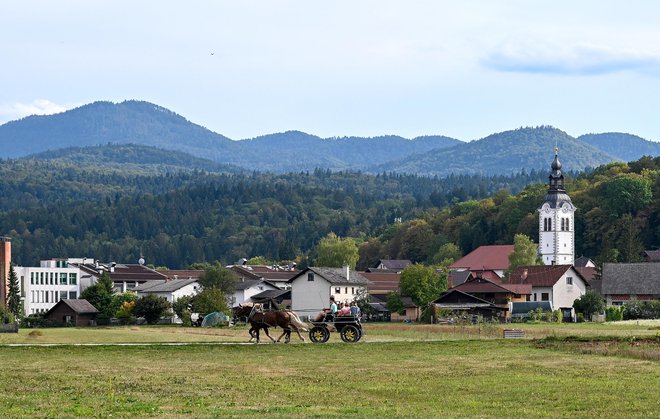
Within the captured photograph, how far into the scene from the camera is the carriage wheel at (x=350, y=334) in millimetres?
50500

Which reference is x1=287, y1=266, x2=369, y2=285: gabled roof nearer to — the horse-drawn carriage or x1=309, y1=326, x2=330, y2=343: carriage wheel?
the horse-drawn carriage

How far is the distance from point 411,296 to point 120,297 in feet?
82.5

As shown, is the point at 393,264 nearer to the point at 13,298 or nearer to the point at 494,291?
the point at 494,291

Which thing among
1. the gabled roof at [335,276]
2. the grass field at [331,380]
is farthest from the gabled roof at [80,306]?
the grass field at [331,380]

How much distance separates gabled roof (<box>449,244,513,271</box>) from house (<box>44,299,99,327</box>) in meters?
57.9

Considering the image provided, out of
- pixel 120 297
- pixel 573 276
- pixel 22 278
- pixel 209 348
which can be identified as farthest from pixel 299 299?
pixel 209 348

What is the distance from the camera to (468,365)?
38.6 m

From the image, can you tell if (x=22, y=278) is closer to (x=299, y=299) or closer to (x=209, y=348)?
(x=299, y=299)

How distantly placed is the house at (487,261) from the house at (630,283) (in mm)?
34106

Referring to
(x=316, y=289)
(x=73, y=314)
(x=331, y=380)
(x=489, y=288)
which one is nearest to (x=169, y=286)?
(x=316, y=289)

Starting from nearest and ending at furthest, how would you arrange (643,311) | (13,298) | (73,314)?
(643,311) < (73,314) < (13,298)

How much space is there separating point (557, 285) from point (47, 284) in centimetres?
5481

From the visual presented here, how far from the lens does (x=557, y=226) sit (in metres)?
160

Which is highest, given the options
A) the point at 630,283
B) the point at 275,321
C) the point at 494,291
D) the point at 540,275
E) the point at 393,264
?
the point at 393,264
